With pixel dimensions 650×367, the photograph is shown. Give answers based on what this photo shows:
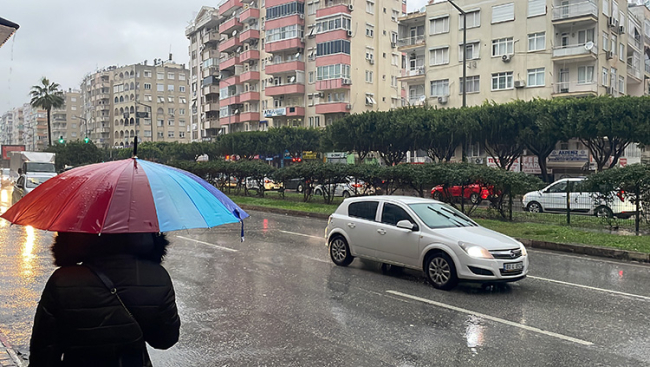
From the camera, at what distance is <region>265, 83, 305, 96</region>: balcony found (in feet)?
218

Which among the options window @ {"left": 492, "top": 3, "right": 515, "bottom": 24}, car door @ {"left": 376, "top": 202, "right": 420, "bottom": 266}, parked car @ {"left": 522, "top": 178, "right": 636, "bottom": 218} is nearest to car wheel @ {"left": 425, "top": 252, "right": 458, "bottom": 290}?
car door @ {"left": 376, "top": 202, "right": 420, "bottom": 266}

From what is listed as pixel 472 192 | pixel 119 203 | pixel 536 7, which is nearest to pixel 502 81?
pixel 536 7

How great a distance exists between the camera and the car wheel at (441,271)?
8.84 metres

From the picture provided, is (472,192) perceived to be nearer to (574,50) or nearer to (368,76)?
(574,50)

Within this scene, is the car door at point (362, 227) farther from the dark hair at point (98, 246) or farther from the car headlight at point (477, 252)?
the dark hair at point (98, 246)

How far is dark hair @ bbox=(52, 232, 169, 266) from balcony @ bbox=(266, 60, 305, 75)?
65.4 meters

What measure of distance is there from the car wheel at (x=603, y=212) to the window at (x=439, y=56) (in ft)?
115

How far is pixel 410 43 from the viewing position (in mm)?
54219

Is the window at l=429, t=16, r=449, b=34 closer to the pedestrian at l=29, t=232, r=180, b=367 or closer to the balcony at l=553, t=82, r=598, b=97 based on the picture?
the balcony at l=553, t=82, r=598, b=97

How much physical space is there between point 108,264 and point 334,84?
6072cm

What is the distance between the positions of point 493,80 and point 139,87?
91.5 metres

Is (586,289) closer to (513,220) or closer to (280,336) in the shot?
(280,336)

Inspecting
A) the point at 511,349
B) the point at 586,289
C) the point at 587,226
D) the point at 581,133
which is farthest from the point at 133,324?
the point at 581,133

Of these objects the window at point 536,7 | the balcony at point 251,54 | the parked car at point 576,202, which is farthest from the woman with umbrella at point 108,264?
the balcony at point 251,54
